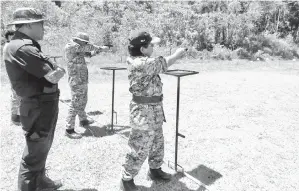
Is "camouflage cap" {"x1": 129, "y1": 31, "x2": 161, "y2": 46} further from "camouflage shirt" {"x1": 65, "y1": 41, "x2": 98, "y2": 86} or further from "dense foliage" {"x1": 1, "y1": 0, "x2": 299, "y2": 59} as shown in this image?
"dense foliage" {"x1": 1, "y1": 0, "x2": 299, "y2": 59}

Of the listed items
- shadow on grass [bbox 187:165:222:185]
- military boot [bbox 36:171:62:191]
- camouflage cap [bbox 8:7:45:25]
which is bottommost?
shadow on grass [bbox 187:165:222:185]

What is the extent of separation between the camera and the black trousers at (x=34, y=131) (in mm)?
2662

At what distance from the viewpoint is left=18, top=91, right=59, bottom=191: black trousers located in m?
2.66

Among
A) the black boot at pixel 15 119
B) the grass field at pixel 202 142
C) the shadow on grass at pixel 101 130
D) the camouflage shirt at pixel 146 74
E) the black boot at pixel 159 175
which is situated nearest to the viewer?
the camouflage shirt at pixel 146 74

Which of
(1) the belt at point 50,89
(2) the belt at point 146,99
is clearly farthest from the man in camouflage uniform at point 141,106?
(1) the belt at point 50,89

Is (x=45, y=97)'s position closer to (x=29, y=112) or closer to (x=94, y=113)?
(x=29, y=112)

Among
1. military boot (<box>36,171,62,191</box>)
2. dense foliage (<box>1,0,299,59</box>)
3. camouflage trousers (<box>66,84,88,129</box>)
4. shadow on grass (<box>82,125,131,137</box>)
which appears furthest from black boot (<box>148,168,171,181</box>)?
dense foliage (<box>1,0,299,59</box>)

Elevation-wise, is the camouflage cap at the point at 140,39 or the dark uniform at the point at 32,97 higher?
the camouflage cap at the point at 140,39

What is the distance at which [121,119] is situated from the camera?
5586 mm

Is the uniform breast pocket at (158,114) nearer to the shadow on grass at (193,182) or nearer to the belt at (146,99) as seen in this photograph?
the belt at (146,99)

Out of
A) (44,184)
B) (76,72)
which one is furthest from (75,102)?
(44,184)

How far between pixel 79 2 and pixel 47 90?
19.2 m

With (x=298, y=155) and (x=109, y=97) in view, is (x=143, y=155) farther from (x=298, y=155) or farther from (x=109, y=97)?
(x=109, y=97)

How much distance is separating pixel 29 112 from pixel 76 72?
1833 mm
